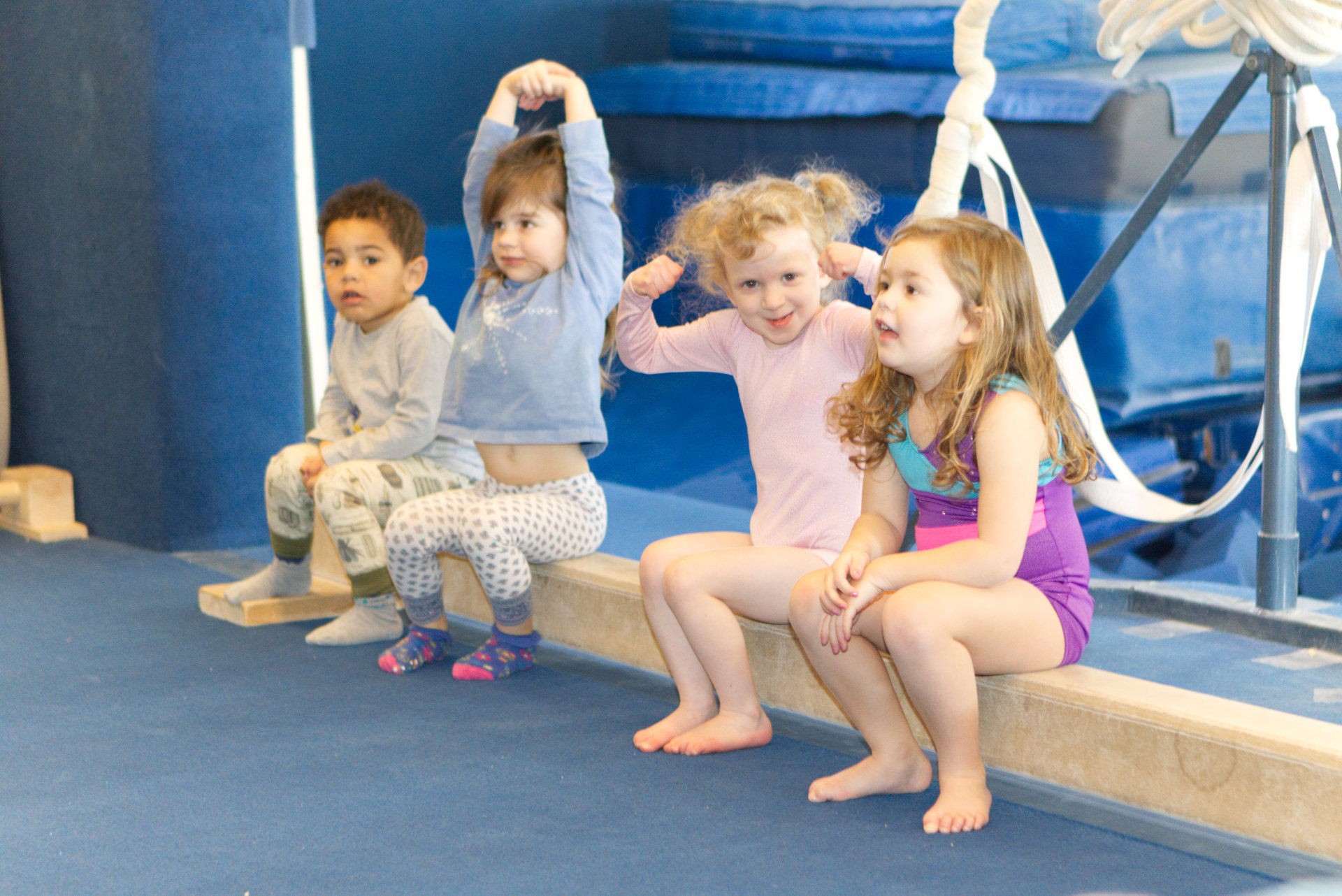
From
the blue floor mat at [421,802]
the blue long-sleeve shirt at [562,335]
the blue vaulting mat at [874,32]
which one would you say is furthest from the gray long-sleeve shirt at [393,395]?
the blue vaulting mat at [874,32]

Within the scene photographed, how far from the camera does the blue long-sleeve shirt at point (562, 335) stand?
2041 millimetres

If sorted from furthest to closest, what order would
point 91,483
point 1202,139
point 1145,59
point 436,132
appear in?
1. point 436,132
2. point 1145,59
3. point 91,483
4. point 1202,139

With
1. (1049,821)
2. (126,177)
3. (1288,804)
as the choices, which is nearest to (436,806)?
(1049,821)

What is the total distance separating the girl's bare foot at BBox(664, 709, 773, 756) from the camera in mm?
1686

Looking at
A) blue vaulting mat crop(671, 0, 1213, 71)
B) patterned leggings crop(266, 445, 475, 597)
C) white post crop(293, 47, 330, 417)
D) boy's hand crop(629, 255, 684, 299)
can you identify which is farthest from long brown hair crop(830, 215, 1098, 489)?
blue vaulting mat crop(671, 0, 1213, 71)

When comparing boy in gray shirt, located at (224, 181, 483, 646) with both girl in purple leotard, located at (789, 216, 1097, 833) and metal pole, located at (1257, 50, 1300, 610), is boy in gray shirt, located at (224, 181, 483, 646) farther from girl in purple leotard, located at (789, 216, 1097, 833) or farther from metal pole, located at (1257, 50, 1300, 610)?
metal pole, located at (1257, 50, 1300, 610)

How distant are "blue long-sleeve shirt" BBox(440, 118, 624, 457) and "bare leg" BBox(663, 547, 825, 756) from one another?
0.41 metres

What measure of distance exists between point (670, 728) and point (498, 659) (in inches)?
14.8

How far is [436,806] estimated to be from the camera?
1.52 m

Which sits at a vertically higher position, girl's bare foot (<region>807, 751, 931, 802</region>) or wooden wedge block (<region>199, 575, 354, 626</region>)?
wooden wedge block (<region>199, 575, 354, 626</region>)

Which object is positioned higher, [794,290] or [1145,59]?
[1145,59]

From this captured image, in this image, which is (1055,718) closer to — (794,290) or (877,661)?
(877,661)

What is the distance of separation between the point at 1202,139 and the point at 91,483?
223cm

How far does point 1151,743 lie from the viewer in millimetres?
1454
